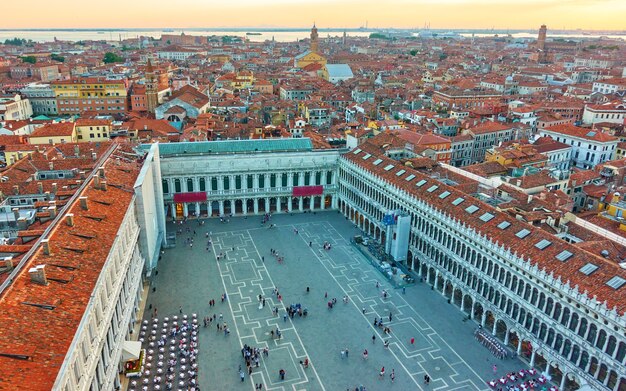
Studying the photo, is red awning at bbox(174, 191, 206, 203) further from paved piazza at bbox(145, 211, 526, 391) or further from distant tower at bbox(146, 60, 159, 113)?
→ distant tower at bbox(146, 60, 159, 113)

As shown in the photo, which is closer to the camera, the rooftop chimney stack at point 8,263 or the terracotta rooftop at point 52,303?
the terracotta rooftop at point 52,303

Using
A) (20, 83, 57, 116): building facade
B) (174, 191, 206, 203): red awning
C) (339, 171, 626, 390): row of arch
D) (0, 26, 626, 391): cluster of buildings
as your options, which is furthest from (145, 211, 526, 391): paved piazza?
(20, 83, 57, 116): building facade

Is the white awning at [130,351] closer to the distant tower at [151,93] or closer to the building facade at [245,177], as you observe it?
the building facade at [245,177]

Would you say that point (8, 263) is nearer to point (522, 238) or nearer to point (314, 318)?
A: point (314, 318)

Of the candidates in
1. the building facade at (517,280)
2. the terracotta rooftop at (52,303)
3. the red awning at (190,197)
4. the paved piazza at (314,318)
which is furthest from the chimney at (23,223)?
the building facade at (517,280)

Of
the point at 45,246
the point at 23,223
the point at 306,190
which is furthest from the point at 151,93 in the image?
the point at 45,246

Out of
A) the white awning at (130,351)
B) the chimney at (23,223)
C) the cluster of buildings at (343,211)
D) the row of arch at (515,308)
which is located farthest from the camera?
the chimney at (23,223)

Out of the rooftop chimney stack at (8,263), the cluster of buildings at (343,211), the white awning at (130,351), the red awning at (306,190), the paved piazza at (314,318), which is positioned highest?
the rooftop chimney stack at (8,263)

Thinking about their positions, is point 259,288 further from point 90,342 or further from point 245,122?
point 245,122
